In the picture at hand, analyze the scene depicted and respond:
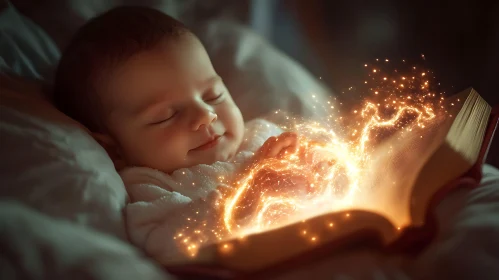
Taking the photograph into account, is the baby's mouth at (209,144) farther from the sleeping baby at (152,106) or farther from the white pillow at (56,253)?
the white pillow at (56,253)

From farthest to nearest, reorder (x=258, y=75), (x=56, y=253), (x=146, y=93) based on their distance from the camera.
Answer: (x=258, y=75), (x=146, y=93), (x=56, y=253)

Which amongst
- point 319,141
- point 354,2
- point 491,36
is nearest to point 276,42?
point 354,2

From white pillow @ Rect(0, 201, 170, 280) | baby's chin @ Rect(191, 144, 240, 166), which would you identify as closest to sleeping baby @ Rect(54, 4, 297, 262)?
baby's chin @ Rect(191, 144, 240, 166)

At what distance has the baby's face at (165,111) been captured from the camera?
33.3 inches

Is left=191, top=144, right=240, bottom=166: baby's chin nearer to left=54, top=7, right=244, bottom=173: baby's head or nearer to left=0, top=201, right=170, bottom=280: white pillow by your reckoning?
left=54, top=7, right=244, bottom=173: baby's head

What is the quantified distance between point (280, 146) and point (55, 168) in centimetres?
36

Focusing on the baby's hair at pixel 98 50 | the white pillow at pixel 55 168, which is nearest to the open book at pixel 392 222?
the white pillow at pixel 55 168

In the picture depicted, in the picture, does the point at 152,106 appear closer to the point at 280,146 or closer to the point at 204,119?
the point at 204,119

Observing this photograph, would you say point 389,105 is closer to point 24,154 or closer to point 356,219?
point 356,219

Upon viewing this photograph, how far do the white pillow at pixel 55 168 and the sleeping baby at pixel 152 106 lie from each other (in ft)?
0.29

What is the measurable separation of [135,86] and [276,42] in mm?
490

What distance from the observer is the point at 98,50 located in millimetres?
855

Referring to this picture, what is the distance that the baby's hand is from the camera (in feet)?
2.83

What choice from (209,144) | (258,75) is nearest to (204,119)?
(209,144)
